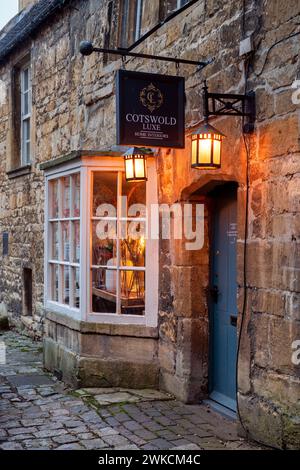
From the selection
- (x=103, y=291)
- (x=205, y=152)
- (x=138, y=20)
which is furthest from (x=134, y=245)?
(x=138, y=20)

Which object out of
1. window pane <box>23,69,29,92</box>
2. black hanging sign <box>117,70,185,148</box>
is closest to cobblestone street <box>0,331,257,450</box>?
black hanging sign <box>117,70,185,148</box>

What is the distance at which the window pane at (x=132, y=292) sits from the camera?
6.32 meters

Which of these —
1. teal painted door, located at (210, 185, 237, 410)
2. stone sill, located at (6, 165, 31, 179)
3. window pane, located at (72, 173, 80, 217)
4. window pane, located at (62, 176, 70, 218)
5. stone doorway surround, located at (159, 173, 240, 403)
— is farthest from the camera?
stone sill, located at (6, 165, 31, 179)

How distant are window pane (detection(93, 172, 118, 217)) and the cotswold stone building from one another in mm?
15

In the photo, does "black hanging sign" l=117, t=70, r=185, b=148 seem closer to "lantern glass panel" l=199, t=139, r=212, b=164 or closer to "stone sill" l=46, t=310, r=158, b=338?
"lantern glass panel" l=199, t=139, r=212, b=164

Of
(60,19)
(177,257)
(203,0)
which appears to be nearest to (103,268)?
(177,257)

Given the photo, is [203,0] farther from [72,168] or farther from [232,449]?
[232,449]

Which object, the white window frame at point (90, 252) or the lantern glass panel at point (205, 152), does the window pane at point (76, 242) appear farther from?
the lantern glass panel at point (205, 152)

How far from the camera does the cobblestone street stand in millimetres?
4672

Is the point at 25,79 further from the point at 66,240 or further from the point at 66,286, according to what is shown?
the point at 66,286

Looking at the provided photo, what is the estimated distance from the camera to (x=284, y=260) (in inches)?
169

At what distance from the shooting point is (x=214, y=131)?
479 centimetres

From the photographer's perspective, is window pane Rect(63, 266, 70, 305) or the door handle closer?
the door handle

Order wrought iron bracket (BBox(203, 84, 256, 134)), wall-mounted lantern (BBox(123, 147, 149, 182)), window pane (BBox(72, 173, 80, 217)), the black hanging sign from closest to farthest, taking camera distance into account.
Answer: wrought iron bracket (BBox(203, 84, 256, 134)) < the black hanging sign < wall-mounted lantern (BBox(123, 147, 149, 182)) < window pane (BBox(72, 173, 80, 217))
